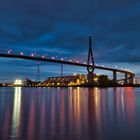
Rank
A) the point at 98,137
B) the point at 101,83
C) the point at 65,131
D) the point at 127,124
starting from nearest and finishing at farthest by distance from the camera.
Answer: the point at 98,137 < the point at 65,131 < the point at 127,124 < the point at 101,83

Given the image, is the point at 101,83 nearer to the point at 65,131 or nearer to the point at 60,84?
the point at 60,84

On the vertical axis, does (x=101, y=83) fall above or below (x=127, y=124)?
above

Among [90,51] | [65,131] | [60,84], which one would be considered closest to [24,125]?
[65,131]

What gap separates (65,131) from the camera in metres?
11.8

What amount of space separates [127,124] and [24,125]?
4.49 metres

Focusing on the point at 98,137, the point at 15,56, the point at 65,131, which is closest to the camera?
the point at 98,137

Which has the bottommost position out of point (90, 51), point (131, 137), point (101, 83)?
point (131, 137)

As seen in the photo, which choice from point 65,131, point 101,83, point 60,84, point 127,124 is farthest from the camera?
point 60,84

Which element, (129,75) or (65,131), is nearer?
(65,131)

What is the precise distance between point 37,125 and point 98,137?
3.46m

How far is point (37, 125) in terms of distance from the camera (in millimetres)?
13273

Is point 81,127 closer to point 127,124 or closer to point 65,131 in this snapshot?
point 65,131

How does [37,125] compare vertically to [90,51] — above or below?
below

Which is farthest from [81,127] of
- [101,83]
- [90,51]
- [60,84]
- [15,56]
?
[60,84]
